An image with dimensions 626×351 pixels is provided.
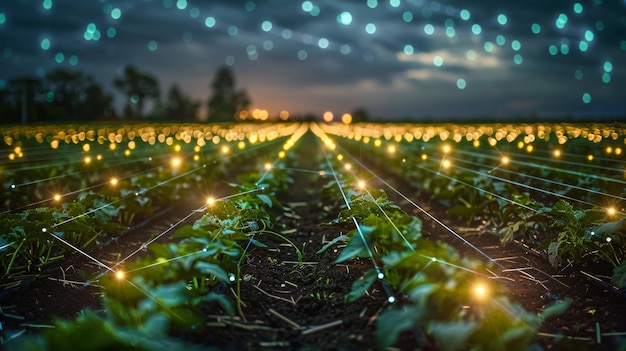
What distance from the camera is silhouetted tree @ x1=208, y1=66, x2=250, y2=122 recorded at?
312 feet

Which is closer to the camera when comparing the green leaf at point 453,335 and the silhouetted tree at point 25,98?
the green leaf at point 453,335

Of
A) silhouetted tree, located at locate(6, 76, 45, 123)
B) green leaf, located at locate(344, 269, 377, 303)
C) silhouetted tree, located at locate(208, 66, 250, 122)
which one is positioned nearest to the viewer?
green leaf, located at locate(344, 269, 377, 303)

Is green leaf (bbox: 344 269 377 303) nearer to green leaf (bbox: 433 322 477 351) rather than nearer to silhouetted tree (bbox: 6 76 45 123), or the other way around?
green leaf (bbox: 433 322 477 351)

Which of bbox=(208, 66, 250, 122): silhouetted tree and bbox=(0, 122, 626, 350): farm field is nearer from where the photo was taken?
bbox=(0, 122, 626, 350): farm field

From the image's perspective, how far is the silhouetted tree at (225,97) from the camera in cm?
9512

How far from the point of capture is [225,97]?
322 feet

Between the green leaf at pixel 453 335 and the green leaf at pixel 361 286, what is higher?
the green leaf at pixel 453 335

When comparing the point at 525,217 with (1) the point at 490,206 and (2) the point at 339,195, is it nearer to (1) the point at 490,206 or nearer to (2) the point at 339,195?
(1) the point at 490,206

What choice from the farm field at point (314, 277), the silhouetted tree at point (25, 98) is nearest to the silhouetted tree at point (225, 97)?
the silhouetted tree at point (25, 98)

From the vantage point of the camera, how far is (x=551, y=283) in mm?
4133

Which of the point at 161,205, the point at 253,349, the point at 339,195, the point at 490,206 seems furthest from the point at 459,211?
the point at 161,205

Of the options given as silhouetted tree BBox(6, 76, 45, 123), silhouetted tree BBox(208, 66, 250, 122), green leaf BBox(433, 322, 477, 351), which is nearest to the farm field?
green leaf BBox(433, 322, 477, 351)

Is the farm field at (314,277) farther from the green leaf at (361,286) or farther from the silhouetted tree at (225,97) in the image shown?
the silhouetted tree at (225,97)

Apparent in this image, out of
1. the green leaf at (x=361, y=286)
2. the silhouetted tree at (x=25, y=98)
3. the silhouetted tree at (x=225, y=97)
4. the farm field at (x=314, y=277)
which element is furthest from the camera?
the silhouetted tree at (x=225, y=97)
